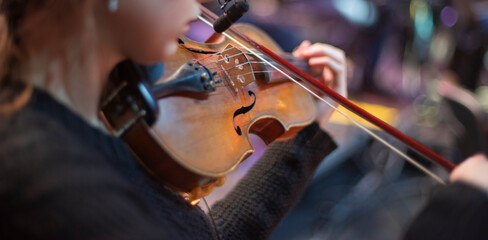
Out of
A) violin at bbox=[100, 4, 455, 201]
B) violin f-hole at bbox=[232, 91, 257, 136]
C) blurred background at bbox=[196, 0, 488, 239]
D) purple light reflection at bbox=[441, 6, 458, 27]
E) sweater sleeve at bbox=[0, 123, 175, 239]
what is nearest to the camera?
sweater sleeve at bbox=[0, 123, 175, 239]

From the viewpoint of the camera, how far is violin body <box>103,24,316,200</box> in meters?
0.48

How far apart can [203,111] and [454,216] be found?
0.41 meters

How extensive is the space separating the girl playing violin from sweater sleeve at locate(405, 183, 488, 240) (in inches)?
14.0

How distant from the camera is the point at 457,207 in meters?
0.52

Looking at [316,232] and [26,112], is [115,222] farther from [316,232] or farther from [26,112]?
[316,232]

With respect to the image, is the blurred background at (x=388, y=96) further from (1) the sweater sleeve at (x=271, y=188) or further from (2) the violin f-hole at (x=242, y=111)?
(2) the violin f-hole at (x=242, y=111)

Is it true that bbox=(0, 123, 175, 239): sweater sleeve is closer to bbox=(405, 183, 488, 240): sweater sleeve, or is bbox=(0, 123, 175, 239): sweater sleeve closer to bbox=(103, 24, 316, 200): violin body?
bbox=(103, 24, 316, 200): violin body

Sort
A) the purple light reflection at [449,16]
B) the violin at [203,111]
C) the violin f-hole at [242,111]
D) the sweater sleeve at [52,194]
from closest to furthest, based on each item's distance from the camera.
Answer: the sweater sleeve at [52,194] → the violin at [203,111] → the violin f-hole at [242,111] → the purple light reflection at [449,16]

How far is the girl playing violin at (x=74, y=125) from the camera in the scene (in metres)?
0.32

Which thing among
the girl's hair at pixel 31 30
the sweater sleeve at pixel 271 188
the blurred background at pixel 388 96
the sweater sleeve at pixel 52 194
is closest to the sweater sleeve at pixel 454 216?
the sweater sleeve at pixel 271 188

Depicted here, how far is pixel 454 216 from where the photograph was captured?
0.51 m

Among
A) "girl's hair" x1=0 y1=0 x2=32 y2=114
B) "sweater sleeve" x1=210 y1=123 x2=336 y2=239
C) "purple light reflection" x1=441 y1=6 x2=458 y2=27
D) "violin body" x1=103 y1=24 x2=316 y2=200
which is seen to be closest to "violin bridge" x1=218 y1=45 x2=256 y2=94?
"violin body" x1=103 y1=24 x2=316 y2=200

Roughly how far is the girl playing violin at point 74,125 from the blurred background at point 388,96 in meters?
1.20

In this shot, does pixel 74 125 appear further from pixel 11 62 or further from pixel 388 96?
pixel 388 96
